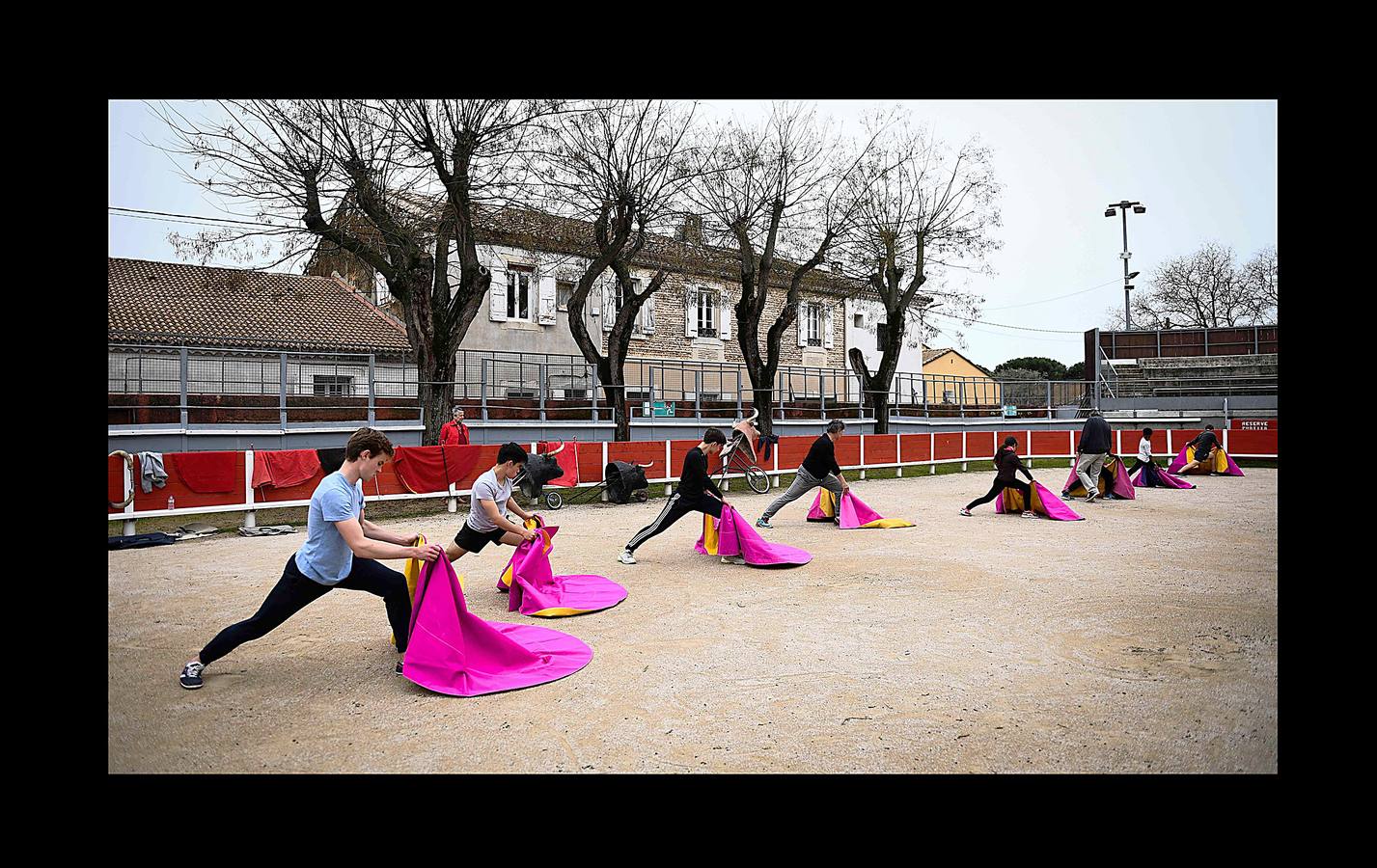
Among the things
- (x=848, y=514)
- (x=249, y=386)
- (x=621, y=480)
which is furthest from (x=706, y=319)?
(x=848, y=514)

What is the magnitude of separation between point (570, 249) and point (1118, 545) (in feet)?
53.5

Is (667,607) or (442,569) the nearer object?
(442,569)

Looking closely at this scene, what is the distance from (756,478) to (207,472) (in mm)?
11379

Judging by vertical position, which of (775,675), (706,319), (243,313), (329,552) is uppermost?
(706,319)

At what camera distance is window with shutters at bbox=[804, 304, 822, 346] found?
132 ft

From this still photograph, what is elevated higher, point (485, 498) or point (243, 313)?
point (243, 313)

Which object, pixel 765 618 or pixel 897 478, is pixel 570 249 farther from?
pixel 765 618

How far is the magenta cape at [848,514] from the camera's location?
12.6 meters

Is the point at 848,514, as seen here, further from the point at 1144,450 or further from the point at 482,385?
the point at 482,385

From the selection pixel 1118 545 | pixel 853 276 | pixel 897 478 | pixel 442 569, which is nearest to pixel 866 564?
pixel 1118 545

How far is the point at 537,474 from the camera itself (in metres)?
15.0

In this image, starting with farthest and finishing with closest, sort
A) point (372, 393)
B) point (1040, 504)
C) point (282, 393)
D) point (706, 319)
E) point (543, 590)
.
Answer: point (706, 319) → point (372, 393) → point (282, 393) → point (1040, 504) → point (543, 590)

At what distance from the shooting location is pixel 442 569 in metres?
5.28

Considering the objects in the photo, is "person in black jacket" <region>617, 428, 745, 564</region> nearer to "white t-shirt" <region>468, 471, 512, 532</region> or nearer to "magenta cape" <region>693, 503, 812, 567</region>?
"magenta cape" <region>693, 503, 812, 567</region>
